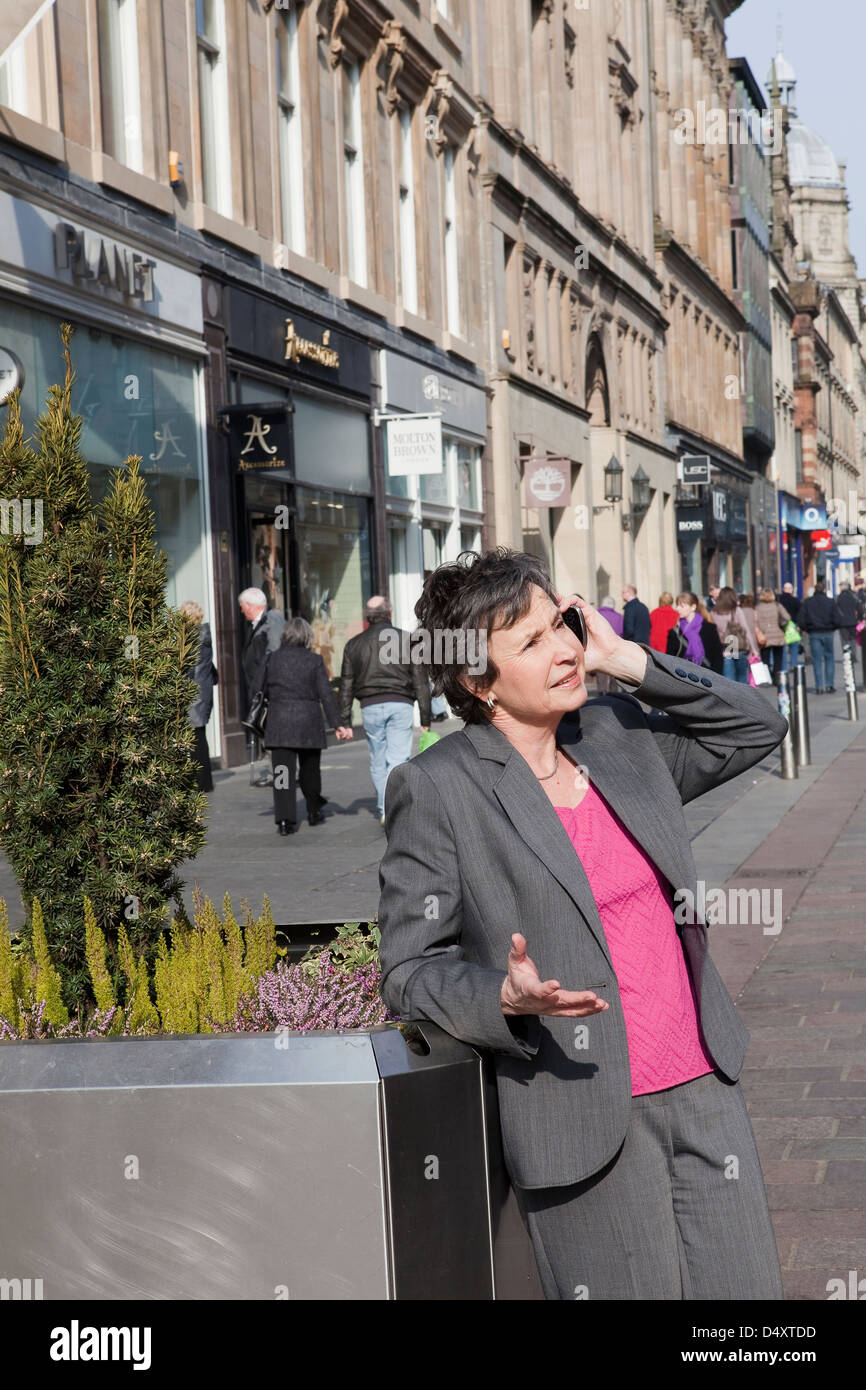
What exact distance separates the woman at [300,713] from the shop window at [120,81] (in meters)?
5.33

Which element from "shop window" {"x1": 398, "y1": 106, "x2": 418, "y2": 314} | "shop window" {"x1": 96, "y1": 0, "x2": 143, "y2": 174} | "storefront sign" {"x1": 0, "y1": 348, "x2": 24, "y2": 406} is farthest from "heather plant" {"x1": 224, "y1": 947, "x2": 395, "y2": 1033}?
"shop window" {"x1": 398, "y1": 106, "x2": 418, "y2": 314}

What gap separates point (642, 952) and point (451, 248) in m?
25.8

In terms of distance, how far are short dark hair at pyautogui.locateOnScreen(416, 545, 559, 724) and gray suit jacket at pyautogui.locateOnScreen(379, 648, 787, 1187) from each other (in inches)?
3.3

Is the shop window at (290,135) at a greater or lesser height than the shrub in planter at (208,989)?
greater

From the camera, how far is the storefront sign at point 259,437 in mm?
18000

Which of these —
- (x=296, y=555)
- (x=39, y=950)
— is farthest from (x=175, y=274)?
(x=39, y=950)

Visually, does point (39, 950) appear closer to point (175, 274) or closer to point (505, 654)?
point (505, 654)

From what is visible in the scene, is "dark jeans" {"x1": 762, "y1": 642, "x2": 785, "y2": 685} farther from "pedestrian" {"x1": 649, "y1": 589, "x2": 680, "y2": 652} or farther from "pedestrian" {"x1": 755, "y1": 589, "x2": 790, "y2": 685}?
"pedestrian" {"x1": 649, "y1": 589, "x2": 680, "y2": 652}

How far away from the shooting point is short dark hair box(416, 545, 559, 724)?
282cm

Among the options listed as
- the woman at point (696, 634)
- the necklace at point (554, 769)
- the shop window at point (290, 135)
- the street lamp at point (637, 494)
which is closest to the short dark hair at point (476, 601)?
the necklace at point (554, 769)

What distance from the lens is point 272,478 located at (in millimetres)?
19141

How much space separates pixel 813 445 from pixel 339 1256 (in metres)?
79.1

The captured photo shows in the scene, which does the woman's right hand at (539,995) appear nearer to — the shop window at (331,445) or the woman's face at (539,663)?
the woman's face at (539,663)

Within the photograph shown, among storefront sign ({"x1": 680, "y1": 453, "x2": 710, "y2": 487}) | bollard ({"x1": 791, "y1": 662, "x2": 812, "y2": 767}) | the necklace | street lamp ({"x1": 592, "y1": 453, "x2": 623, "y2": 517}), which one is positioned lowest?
bollard ({"x1": 791, "y1": 662, "x2": 812, "y2": 767})
